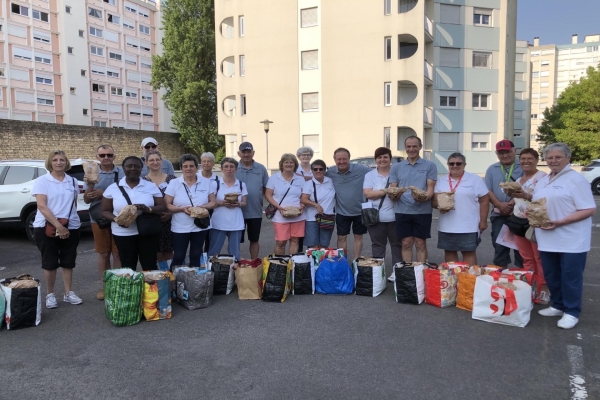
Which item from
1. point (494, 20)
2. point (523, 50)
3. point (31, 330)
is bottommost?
point (31, 330)

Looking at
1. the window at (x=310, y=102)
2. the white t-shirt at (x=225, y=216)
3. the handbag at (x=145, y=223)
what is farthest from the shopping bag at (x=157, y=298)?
the window at (x=310, y=102)

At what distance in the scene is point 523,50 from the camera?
70375 mm

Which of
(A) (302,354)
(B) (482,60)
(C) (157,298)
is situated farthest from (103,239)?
(B) (482,60)

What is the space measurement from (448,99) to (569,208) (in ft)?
96.0

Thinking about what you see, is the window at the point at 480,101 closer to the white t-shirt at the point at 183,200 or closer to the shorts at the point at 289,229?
the shorts at the point at 289,229

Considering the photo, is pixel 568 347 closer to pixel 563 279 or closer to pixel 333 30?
pixel 563 279

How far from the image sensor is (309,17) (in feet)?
98.5

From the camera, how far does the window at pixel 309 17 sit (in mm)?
29891

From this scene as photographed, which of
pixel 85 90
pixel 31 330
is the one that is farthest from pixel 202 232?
pixel 85 90

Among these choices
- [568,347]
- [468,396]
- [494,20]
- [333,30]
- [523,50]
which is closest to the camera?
[468,396]

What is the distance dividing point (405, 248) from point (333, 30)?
26112 millimetres

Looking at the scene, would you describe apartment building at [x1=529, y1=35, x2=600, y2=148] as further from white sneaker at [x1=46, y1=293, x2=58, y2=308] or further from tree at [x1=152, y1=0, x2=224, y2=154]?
white sneaker at [x1=46, y1=293, x2=58, y2=308]

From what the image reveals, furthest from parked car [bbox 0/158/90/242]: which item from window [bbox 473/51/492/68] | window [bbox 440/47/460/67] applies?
window [bbox 473/51/492/68]

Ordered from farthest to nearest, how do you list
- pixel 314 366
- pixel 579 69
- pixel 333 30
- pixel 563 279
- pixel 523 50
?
pixel 579 69 → pixel 523 50 → pixel 333 30 → pixel 563 279 → pixel 314 366
